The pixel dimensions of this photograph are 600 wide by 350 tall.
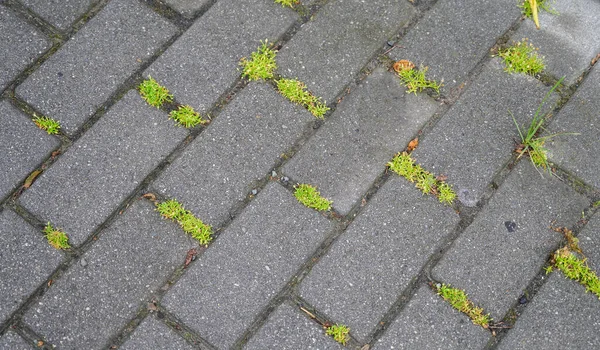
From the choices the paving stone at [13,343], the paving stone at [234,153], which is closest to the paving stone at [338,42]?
the paving stone at [234,153]

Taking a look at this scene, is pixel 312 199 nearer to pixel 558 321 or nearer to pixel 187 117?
pixel 187 117

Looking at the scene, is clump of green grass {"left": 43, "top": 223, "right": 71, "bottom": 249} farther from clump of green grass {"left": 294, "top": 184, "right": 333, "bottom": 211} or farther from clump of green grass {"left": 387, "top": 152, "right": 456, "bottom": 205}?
clump of green grass {"left": 387, "top": 152, "right": 456, "bottom": 205}

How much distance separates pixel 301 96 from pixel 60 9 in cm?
118

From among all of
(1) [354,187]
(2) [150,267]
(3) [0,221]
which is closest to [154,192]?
(2) [150,267]

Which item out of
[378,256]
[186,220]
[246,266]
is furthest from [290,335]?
[186,220]

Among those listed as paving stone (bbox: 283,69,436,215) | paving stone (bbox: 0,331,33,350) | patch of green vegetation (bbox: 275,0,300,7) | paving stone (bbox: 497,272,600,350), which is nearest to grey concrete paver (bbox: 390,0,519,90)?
paving stone (bbox: 283,69,436,215)

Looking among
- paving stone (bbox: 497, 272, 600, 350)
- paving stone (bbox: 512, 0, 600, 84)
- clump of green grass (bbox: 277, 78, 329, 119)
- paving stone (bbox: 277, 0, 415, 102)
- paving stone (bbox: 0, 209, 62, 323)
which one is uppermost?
paving stone (bbox: 512, 0, 600, 84)

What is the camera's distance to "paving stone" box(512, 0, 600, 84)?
297 cm

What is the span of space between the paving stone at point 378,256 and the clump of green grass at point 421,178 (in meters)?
0.03

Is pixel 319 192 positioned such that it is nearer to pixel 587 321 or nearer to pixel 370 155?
pixel 370 155

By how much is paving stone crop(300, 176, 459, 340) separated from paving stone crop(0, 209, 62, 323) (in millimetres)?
1017

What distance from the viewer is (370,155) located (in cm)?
279

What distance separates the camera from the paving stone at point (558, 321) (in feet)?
8.30

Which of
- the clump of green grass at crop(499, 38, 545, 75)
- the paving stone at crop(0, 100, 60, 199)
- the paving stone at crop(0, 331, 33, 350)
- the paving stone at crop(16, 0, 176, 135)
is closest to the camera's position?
the paving stone at crop(0, 331, 33, 350)
